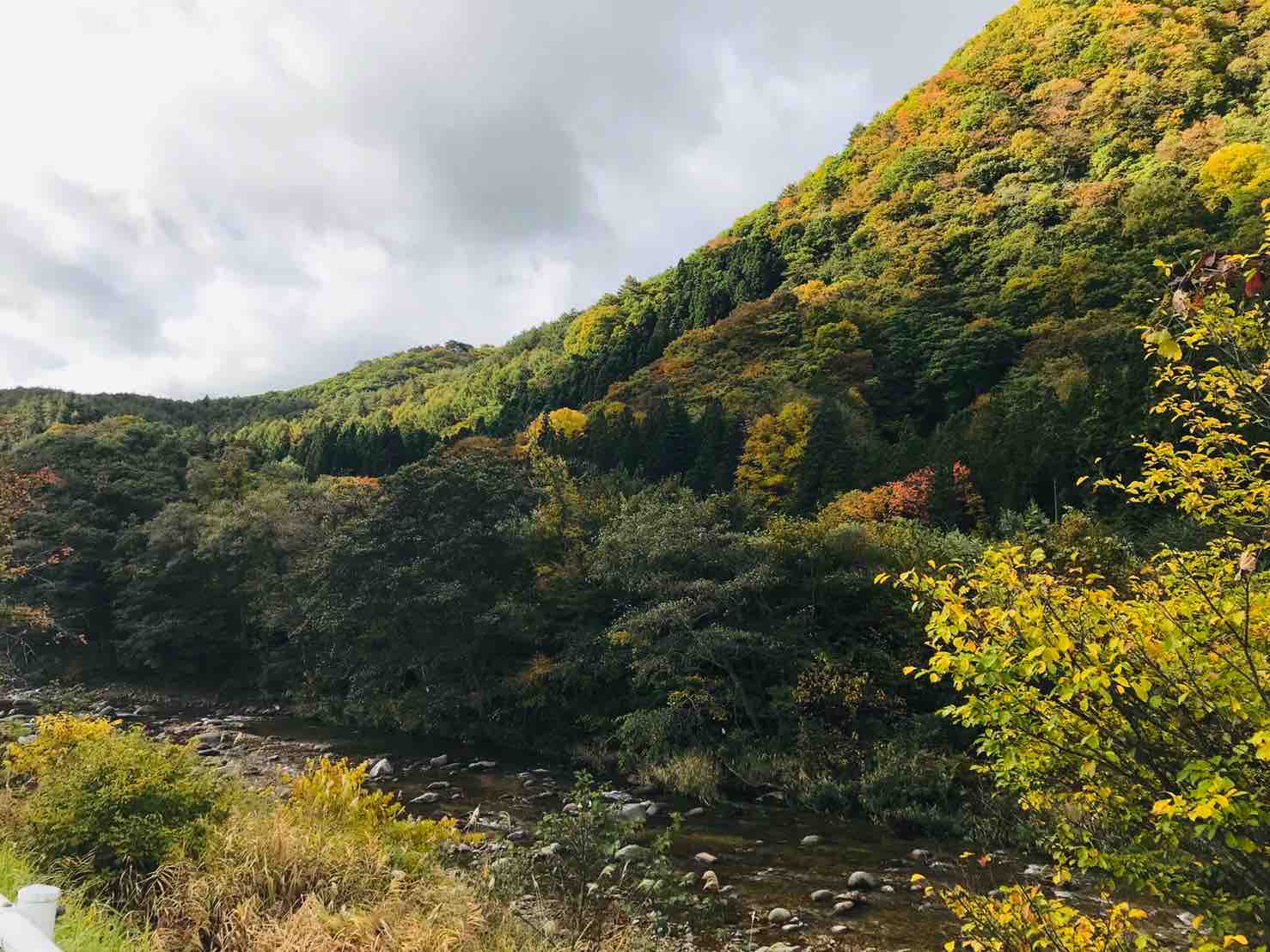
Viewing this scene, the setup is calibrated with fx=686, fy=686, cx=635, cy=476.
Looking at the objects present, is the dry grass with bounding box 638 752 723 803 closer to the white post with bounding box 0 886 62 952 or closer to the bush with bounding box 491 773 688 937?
the bush with bounding box 491 773 688 937

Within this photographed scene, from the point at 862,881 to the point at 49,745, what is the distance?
10522 millimetres

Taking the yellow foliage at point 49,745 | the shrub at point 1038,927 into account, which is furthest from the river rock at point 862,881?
the yellow foliage at point 49,745

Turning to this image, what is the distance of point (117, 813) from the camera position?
5.29 meters

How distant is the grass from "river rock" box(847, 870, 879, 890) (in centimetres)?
891

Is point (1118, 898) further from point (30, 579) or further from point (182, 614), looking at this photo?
point (30, 579)

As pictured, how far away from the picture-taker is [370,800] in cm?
770

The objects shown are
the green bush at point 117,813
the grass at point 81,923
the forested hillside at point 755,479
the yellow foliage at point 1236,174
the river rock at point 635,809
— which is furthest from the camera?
the yellow foliage at point 1236,174

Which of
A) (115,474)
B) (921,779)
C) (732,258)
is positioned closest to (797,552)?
(921,779)

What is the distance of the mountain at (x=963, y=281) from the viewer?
31.8 m

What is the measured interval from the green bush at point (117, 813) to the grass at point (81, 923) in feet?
0.97

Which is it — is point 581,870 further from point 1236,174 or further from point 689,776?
point 1236,174

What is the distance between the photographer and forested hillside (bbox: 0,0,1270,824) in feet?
53.4

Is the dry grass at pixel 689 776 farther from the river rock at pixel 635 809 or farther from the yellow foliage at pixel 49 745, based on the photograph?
the yellow foliage at pixel 49 745

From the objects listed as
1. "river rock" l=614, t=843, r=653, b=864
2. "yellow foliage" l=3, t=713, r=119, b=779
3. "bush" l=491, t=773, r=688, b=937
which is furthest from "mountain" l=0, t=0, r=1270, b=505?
"yellow foliage" l=3, t=713, r=119, b=779
